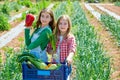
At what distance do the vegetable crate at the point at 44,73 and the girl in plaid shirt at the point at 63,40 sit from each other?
53 cm

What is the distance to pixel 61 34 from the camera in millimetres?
4070

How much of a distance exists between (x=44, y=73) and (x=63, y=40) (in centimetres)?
66

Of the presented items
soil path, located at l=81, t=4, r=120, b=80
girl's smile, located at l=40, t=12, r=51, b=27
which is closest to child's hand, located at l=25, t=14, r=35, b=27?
girl's smile, located at l=40, t=12, r=51, b=27

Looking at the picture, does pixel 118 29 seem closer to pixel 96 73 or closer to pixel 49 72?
pixel 96 73

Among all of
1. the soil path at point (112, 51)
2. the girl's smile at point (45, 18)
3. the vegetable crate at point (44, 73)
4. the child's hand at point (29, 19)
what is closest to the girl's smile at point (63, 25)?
the girl's smile at point (45, 18)

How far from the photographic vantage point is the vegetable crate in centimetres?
347

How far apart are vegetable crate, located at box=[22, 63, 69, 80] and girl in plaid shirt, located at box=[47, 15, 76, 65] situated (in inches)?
20.7

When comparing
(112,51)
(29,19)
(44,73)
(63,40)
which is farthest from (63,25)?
(112,51)

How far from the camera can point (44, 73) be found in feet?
11.5

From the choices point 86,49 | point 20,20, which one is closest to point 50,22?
point 86,49

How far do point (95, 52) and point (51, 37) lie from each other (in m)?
2.41

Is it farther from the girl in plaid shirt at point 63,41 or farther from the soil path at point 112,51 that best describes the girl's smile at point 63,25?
the soil path at point 112,51

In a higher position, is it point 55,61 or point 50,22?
point 50,22

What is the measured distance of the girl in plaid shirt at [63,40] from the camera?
3979 millimetres
